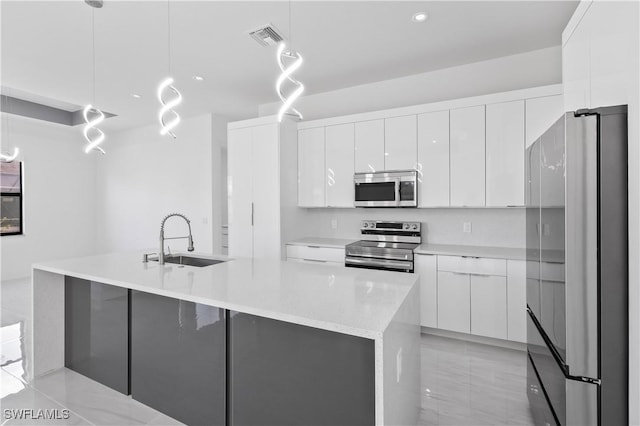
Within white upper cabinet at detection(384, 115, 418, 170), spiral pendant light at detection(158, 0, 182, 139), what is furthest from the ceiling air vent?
white upper cabinet at detection(384, 115, 418, 170)

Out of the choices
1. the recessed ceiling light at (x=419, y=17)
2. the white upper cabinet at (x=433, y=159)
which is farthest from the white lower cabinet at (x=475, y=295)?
the recessed ceiling light at (x=419, y=17)

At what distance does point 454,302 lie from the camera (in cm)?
323

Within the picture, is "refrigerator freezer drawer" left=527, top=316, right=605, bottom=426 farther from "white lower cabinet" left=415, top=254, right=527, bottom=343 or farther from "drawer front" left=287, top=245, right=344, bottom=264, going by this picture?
"drawer front" left=287, top=245, right=344, bottom=264

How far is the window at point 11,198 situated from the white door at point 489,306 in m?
7.64

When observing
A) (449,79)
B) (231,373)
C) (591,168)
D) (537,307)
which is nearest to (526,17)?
(449,79)

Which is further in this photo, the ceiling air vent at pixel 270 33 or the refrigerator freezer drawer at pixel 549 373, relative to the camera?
the ceiling air vent at pixel 270 33

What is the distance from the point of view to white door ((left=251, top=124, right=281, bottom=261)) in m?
4.07

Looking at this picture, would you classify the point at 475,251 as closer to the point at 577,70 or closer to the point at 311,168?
the point at 577,70

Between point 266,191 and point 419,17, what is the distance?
98.3 inches

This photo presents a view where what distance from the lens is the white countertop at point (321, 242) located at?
392cm

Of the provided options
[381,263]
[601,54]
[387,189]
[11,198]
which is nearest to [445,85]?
[387,189]

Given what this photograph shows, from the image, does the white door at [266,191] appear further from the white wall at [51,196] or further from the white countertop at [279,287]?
the white wall at [51,196]

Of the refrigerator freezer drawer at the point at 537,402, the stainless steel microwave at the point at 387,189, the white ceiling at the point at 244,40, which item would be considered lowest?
the refrigerator freezer drawer at the point at 537,402

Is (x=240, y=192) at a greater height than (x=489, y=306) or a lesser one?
greater
